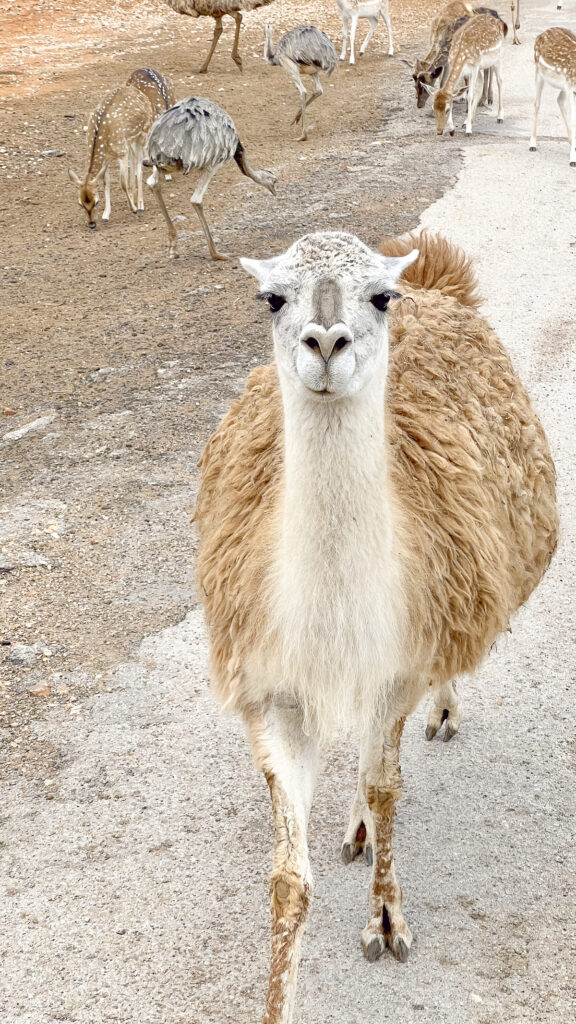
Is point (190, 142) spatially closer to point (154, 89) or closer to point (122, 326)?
point (122, 326)

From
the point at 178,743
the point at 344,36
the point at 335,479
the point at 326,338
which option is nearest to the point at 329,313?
the point at 326,338

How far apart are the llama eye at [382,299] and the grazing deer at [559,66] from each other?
10.2 meters

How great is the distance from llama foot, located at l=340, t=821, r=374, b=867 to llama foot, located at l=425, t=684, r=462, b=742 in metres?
0.66

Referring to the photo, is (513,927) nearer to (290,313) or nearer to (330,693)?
(330,693)

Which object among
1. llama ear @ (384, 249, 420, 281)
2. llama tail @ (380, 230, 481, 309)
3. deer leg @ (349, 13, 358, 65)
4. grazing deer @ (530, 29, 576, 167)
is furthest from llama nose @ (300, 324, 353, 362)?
deer leg @ (349, 13, 358, 65)

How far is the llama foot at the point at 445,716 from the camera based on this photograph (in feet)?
13.1

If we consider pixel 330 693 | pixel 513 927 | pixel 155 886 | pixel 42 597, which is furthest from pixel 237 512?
pixel 42 597

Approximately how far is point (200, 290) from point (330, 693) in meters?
6.14

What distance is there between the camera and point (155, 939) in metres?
3.17

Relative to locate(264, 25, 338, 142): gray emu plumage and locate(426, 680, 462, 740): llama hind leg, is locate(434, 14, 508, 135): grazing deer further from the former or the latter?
locate(426, 680, 462, 740): llama hind leg

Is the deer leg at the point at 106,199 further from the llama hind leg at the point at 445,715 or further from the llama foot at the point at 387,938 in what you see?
the llama foot at the point at 387,938

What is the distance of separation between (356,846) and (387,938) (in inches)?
15.8

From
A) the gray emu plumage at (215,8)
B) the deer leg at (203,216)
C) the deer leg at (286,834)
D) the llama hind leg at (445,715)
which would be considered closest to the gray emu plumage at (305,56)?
the gray emu plumage at (215,8)

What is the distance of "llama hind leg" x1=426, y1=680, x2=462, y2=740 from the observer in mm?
3992
